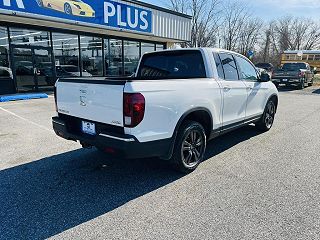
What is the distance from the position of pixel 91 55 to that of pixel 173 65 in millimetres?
11676

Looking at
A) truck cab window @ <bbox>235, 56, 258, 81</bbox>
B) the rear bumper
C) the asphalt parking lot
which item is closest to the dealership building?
the asphalt parking lot

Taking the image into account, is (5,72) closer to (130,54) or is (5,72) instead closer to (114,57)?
(114,57)

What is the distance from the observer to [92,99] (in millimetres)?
3420

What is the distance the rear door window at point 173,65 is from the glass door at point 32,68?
31.9ft

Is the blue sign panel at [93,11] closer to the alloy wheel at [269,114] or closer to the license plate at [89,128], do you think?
the license plate at [89,128]

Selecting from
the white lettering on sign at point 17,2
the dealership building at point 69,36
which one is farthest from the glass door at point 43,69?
the white lettering on sign at point 17,2

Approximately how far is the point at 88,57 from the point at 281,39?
66209mm

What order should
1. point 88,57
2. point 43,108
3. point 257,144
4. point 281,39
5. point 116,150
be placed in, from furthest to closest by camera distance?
point 281,39 < point 88,57 < point 43,108 < point 257,144 < point 116,150

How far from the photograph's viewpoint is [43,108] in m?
9.38

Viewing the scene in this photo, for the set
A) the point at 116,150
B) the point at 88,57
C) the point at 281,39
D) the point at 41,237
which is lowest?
the point at 41,237

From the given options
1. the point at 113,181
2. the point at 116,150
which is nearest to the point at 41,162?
the point at 113,181

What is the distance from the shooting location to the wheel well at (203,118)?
3.99 m

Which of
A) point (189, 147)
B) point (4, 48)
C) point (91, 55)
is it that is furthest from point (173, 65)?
point (91, 55)

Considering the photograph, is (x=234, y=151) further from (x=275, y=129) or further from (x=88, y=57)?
(x=88, y=57)
